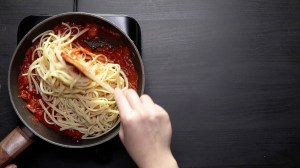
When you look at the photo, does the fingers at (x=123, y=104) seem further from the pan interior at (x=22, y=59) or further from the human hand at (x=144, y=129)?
the pan interior at (x=22, y=59)

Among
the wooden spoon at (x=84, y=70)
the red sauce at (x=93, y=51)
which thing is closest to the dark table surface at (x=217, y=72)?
the red sauce at (x=93, y=51)

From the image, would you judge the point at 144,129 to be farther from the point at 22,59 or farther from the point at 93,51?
the point at 22,59

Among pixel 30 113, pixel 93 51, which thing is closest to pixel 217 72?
pixel 93 51

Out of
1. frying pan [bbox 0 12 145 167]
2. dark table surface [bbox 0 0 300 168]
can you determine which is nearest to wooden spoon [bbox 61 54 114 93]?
frying pan [bbox 0 12 145 167]

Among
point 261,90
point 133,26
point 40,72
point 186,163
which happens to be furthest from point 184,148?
point 40,72

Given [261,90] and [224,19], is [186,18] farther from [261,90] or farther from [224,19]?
[261,90]

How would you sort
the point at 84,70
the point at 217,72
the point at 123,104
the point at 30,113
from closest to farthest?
the point at 123,104
the point at 84,70
the point at 30,113
the point at 217,72

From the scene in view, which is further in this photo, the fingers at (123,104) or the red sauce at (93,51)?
the red sauce at (93,51)
